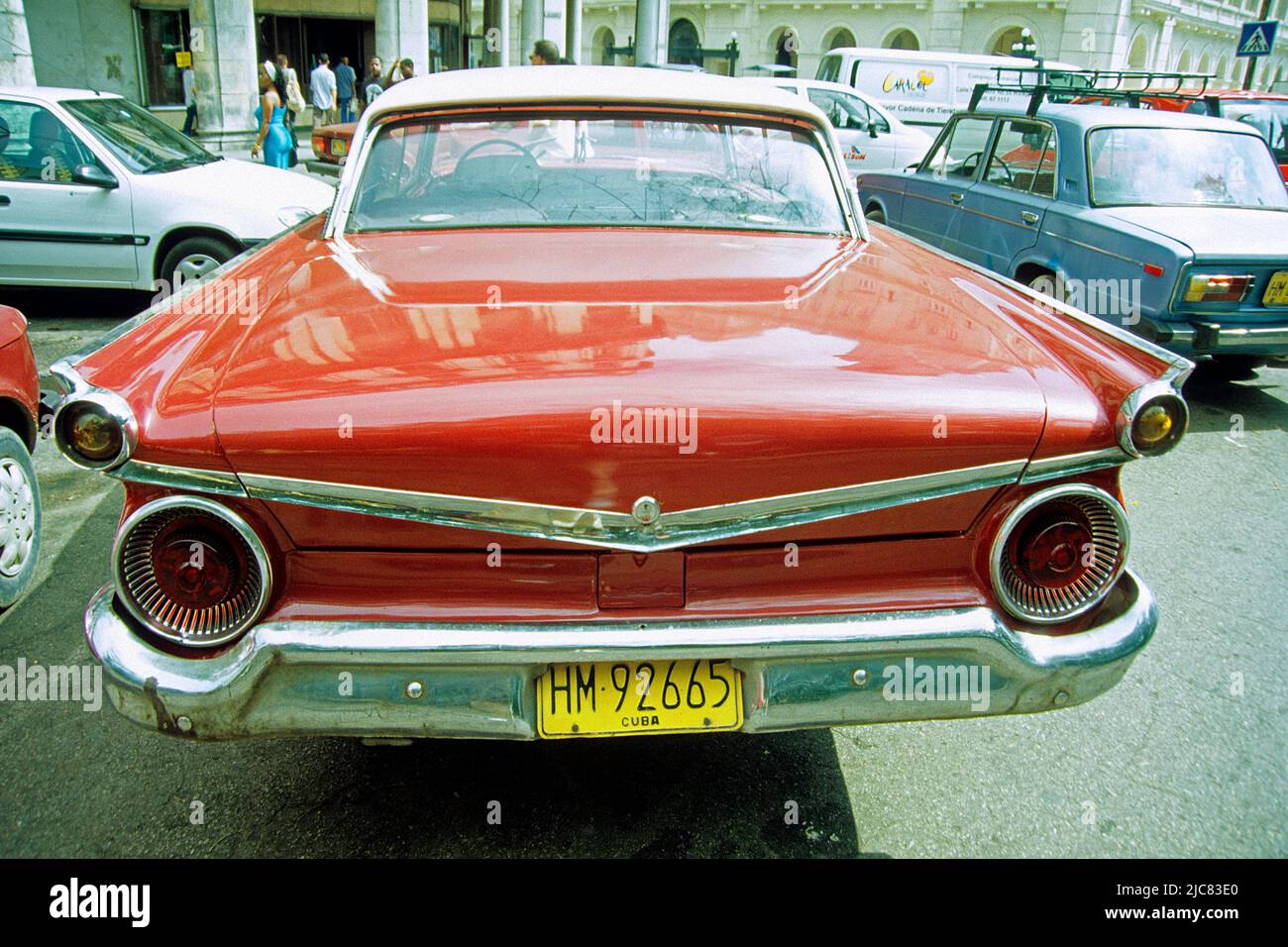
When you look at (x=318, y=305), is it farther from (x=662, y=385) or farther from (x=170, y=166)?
(x=170, y=166)

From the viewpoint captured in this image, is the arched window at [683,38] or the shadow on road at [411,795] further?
the arched window at [683,38]

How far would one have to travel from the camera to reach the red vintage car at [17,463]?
Answer: 11.3 feet

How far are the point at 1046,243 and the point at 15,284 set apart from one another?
24.0 feet

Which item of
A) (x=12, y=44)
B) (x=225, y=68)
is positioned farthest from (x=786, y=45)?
(x=12, y=44)

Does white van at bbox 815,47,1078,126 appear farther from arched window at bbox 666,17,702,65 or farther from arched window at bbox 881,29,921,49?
arched window at bbox 666,17,702,65

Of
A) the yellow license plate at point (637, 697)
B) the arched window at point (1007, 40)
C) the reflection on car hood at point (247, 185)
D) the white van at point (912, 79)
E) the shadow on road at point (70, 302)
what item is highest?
the arched window at point (1007, 40)

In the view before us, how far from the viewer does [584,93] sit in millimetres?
3291

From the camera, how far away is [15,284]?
7.32 metres

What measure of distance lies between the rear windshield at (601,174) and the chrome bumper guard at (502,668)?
5.29ft

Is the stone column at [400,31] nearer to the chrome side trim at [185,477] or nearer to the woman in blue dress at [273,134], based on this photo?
the woman in blue dress at [273,134]

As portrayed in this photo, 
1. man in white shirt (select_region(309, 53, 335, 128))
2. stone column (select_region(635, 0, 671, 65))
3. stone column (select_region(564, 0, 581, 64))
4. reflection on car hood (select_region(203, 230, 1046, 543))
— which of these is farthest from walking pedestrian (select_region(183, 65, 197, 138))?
reflection on car hood (select_region(203, 230, 1046, 543))

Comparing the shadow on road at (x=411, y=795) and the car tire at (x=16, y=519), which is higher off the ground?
the car tire at (x=16, y=519)

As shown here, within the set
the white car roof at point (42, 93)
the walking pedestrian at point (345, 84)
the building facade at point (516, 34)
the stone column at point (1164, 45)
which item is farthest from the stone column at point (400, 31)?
the stone column at point (1164, 45)
